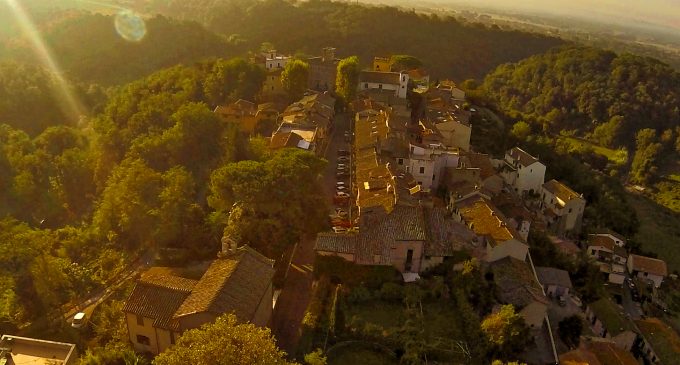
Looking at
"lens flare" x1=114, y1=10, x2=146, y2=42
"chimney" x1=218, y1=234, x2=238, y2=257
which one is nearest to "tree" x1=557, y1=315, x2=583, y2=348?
"chimney" x1=218, y1=234, x2=238, y2=257

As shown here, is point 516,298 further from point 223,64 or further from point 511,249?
point 223,64

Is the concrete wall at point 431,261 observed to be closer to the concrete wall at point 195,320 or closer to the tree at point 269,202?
the tree at point 269,202

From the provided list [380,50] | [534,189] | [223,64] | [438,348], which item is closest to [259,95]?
[223,64]

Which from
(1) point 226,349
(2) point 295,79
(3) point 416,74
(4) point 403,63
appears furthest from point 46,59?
(1) point 226,349

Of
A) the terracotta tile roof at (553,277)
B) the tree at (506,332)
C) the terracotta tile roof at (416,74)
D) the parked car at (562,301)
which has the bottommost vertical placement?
the parked car at (562,301)

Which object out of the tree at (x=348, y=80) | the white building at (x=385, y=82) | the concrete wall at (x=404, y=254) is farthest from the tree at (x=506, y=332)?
the white building at (x=385, y=82)

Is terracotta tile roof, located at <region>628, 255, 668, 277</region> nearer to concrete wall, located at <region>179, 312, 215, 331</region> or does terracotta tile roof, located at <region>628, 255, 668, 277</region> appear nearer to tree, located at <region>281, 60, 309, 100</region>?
tree, located at <region>281, 60, 309, 100</region>

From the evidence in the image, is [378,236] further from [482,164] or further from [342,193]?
[482,164]
